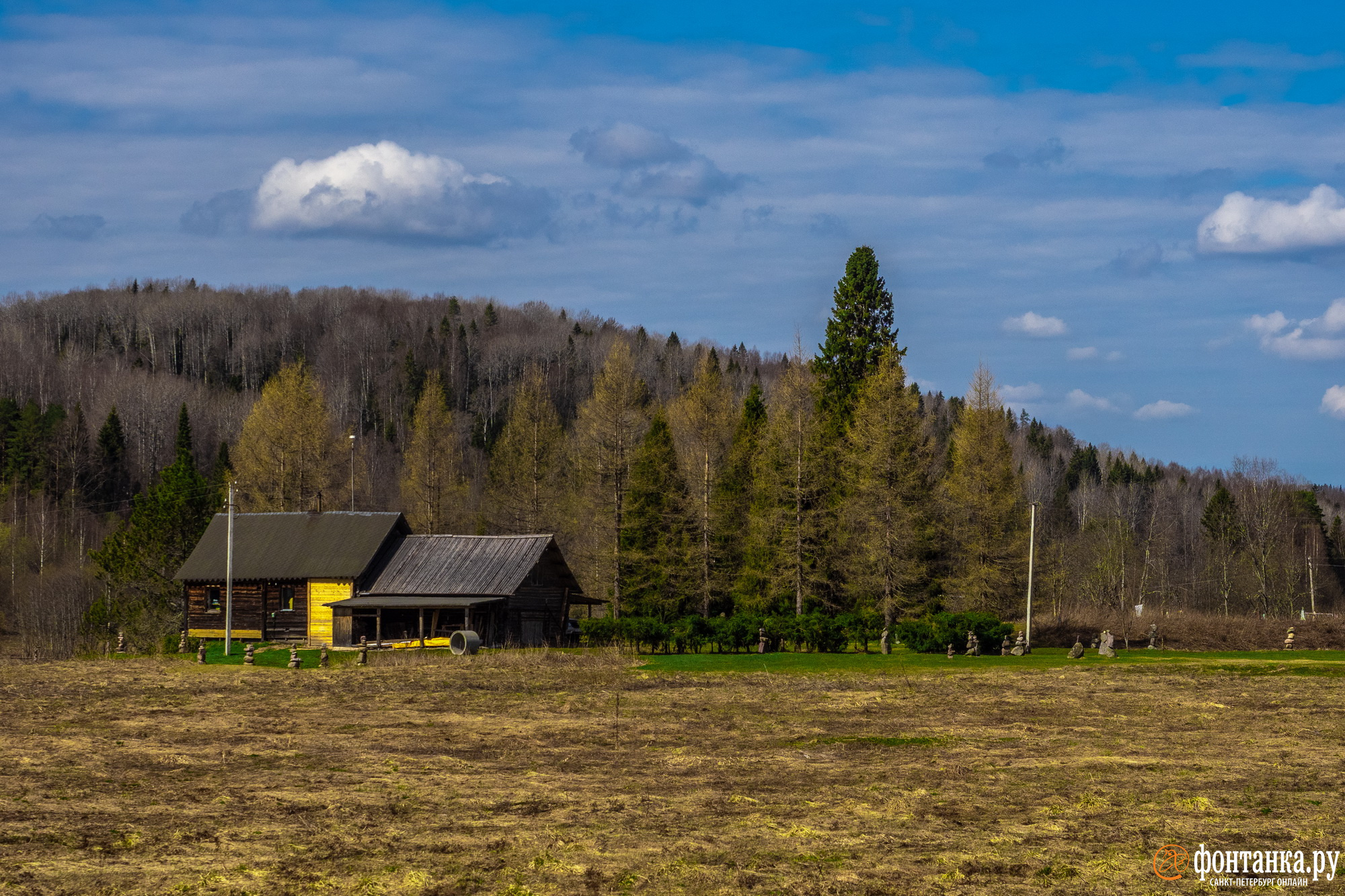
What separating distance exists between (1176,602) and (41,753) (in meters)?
95.1

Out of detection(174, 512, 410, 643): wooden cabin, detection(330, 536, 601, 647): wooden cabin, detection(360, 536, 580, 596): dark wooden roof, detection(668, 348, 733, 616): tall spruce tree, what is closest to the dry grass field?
detection(330, 536, 601, 647): wooden cabin

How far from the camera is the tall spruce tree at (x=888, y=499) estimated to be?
50.8 meters

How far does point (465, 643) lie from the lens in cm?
4228

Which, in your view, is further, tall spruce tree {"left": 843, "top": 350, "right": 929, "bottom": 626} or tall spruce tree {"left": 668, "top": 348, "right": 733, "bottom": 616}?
tall spruce tree {"left": 668, "top": 348, "right": 733, "bottom": 616}

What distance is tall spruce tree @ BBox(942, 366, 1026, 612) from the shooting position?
54.2 m

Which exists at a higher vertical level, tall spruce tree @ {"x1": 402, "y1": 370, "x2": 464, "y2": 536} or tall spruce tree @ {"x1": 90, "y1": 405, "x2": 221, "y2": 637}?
tall spruce tree @ {"x1": 402, "y1": 370, "x2": 464, "y2": 536}

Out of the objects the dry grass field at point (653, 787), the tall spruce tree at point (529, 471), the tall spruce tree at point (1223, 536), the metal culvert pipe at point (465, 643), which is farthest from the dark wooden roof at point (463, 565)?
the tall spruce tree at point (1223, 536)

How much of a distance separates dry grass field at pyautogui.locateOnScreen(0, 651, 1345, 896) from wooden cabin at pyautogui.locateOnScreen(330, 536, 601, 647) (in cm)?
1827

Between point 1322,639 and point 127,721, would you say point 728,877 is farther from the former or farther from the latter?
point 1322,639

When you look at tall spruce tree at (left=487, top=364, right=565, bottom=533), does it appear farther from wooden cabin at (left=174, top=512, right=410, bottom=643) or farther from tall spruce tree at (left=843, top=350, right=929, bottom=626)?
tall spruce tree at (left=843, top=350, right=929, bottom=626)

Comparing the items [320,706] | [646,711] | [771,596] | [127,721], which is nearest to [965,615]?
[771,596]

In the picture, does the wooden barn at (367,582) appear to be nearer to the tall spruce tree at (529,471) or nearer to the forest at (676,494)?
the forest at (676,494)

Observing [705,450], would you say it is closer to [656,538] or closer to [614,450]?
[614,450]

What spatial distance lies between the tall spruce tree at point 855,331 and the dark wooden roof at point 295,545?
944 inches
